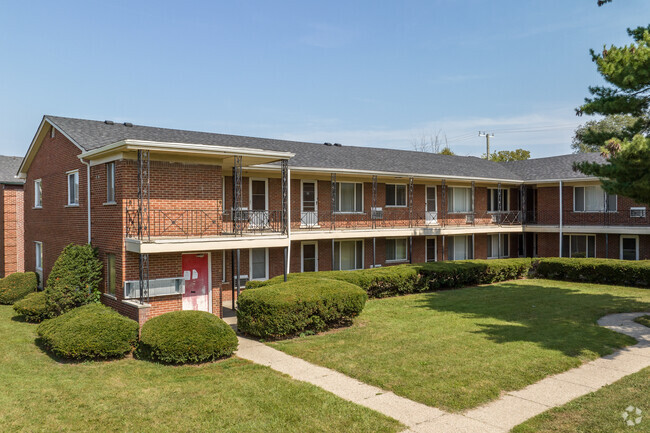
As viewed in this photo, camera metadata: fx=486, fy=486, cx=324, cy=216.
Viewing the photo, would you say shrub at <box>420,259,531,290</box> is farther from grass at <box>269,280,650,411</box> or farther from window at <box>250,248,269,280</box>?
window at <box>250,248,269,280</box>

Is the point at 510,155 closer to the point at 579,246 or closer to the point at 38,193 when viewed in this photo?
the point at 579,246

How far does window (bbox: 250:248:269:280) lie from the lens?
68.6 feet

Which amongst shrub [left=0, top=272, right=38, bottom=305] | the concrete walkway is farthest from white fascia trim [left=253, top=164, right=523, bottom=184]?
shrub [left=0, top=272, right=38, bottom=305]

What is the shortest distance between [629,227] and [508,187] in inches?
304

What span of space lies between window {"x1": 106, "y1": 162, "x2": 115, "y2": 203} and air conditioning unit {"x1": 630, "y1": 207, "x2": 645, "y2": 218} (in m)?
25.3

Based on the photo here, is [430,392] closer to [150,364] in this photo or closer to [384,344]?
[384,344]

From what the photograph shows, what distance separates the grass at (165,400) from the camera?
7.58 metres

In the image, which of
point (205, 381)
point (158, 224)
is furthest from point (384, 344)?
point (158, 224)

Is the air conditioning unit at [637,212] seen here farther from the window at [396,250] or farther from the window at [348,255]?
the window at [348,255]

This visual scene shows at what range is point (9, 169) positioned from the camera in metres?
29.2

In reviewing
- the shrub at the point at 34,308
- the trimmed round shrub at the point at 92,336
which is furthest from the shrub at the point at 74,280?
the trimmed round shrub at the point at 92,336

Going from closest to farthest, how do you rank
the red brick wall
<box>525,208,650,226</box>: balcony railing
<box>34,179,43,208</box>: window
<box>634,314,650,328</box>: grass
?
<box>634,314,650,328</box>: grass < the red brick wall < <box>34,179,43,208</box>: window < <box>525,208,650,226</box>: balcony railing

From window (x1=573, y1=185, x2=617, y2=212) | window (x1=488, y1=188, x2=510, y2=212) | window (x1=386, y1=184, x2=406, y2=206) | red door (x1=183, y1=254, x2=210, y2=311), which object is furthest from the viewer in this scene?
window (x1=488, y1=188, x2=510, y2=212)

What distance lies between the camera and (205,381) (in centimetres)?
972
